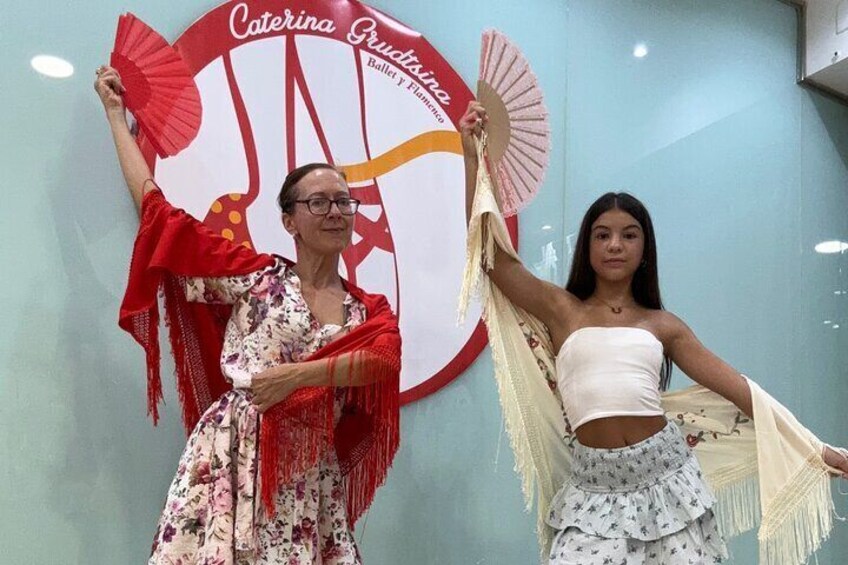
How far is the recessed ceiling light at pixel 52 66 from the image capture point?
215cm

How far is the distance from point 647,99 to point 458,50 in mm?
767

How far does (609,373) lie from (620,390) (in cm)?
4

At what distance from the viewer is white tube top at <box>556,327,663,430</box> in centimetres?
203

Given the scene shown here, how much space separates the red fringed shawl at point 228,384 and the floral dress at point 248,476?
0.04 m

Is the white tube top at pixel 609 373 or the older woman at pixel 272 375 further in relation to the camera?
the white tube top at pixel 609 373

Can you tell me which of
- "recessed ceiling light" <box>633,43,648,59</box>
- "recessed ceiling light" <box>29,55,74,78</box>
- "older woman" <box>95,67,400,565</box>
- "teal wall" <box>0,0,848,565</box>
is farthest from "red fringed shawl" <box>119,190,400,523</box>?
"recessed ceiling light" <box>633,43,648,59</box>

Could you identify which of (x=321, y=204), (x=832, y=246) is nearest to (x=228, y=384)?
(x=321, y=204)

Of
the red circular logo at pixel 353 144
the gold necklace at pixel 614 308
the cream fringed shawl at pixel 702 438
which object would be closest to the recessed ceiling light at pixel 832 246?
the red circular logo at pixel 353 144

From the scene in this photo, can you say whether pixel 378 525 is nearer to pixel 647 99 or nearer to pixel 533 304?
pixel 533 304

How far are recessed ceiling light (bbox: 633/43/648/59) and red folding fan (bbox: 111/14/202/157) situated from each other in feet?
5.34

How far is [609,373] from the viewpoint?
6.71ft

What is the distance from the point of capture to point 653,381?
6.88 ft

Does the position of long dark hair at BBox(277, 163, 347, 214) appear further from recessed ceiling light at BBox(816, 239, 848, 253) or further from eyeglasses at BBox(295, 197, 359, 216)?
recessed ceiling light at BBox(816, 239, 848, 253)

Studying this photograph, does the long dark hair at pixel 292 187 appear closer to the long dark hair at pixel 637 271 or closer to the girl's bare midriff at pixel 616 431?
the long dark hair at pixel 637 271
